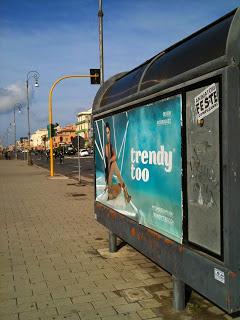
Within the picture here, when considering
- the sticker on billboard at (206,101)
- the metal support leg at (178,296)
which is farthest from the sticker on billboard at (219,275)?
the sticker on billboard at (206,101)

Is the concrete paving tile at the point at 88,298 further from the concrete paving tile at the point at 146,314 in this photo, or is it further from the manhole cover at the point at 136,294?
the concrete paving tile at the point at 146,314

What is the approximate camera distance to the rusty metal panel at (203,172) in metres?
3.13

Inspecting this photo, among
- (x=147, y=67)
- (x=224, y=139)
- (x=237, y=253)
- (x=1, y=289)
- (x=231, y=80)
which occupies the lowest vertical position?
(x=1, y=289)

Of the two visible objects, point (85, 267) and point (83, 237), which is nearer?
point (85, 267)

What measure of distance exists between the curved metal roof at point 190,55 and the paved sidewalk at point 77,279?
237cm


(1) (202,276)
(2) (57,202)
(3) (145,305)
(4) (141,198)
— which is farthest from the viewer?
(2) (57,202)

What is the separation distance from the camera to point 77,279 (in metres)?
5.13

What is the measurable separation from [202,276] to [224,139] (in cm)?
122

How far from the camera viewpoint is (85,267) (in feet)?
18.5

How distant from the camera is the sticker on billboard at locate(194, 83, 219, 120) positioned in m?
3.10

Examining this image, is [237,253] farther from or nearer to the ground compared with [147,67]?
nearer to the ground

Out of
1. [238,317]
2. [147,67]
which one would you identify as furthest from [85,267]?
[147,67]

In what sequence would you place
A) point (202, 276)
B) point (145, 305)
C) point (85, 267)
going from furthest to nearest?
point (85, 267)
point (145, 305)
point (202, 276)

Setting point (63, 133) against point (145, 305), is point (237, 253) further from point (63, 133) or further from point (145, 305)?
point (63, 133)
